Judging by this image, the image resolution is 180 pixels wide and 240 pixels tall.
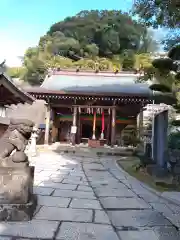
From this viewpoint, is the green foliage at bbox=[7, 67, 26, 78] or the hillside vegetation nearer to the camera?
the hillside vegetation

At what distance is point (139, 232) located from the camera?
3.50 m

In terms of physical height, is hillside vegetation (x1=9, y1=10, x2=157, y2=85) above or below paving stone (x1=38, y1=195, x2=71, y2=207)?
above

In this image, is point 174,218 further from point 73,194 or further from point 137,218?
point 73,194

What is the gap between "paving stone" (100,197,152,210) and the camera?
186 inches

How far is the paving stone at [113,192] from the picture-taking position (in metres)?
5.60

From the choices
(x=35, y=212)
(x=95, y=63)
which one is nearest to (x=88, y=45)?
(x=95, y=63)

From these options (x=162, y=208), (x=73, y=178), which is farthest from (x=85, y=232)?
(x=73, y=178)

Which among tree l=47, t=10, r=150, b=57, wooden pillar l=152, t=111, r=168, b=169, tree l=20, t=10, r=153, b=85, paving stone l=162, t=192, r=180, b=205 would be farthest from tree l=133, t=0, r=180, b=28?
tree l=47, t=10, r=150, b=57

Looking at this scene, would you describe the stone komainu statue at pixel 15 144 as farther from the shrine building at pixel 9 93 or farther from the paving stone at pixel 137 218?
the shrine building at pixel 9 93

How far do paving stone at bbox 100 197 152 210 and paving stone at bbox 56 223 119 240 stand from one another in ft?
3.59

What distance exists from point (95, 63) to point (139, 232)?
1375 inches

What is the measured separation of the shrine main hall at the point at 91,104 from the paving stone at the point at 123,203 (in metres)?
11.7

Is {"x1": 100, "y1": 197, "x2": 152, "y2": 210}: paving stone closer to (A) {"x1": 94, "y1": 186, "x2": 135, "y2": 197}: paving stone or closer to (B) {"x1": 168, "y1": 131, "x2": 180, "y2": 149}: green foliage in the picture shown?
(A) {"x1": 94, "y1": 186, "x2": 135, "y2": 197}: paving stone

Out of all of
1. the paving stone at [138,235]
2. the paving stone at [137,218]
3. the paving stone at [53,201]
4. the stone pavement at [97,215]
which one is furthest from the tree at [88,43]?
the paving stone at [138,235]
